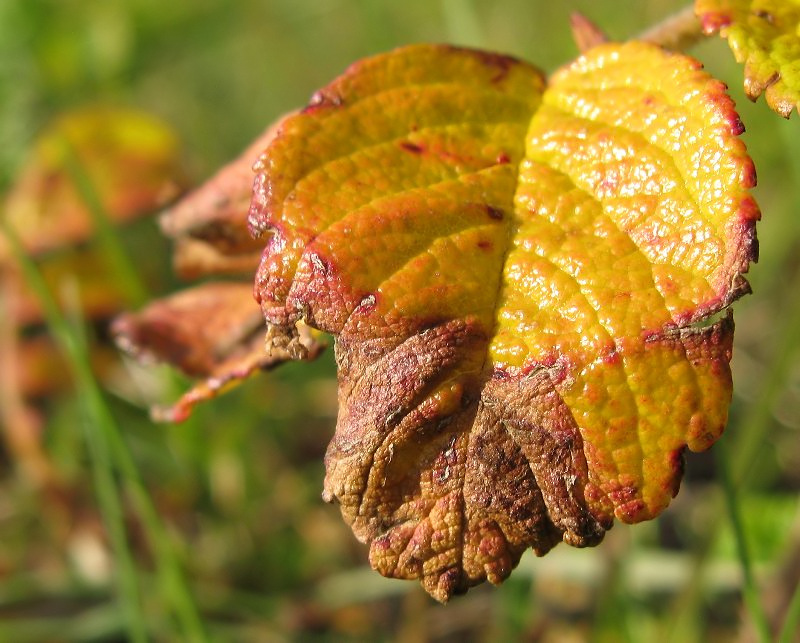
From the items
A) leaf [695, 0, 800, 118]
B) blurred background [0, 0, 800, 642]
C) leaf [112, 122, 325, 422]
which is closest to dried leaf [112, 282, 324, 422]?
leaf [112, 122, 325, 422]

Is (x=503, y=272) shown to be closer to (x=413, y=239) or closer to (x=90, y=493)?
(x=413, y=239)

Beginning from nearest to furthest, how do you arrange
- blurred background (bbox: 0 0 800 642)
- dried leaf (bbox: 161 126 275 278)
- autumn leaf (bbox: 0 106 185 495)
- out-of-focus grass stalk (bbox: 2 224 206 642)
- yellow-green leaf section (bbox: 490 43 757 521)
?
yellow-green leaf section (bbox: 490 43 757 521), dried leaf (bbox: 161 126 275 278), out-of-focus grass stalk (bbox: 2 224 206 642), blurred background (bbox: 0 0 800 642), autumn leaf (bbox: 0 106 185 495)

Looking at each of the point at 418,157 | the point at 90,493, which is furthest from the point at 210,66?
the point at 418,157

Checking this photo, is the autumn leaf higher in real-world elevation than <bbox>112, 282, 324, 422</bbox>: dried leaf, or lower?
lower

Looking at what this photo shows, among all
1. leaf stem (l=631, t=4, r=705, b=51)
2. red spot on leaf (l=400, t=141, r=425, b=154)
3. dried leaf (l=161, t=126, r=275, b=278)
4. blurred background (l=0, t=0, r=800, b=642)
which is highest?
leaf stem (l=631, t=4, r=705, b=51)

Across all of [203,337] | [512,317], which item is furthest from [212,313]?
[512,317]

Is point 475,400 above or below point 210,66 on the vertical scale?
above

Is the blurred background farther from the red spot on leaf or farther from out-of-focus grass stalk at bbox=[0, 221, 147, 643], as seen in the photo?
the red spot on leaf
